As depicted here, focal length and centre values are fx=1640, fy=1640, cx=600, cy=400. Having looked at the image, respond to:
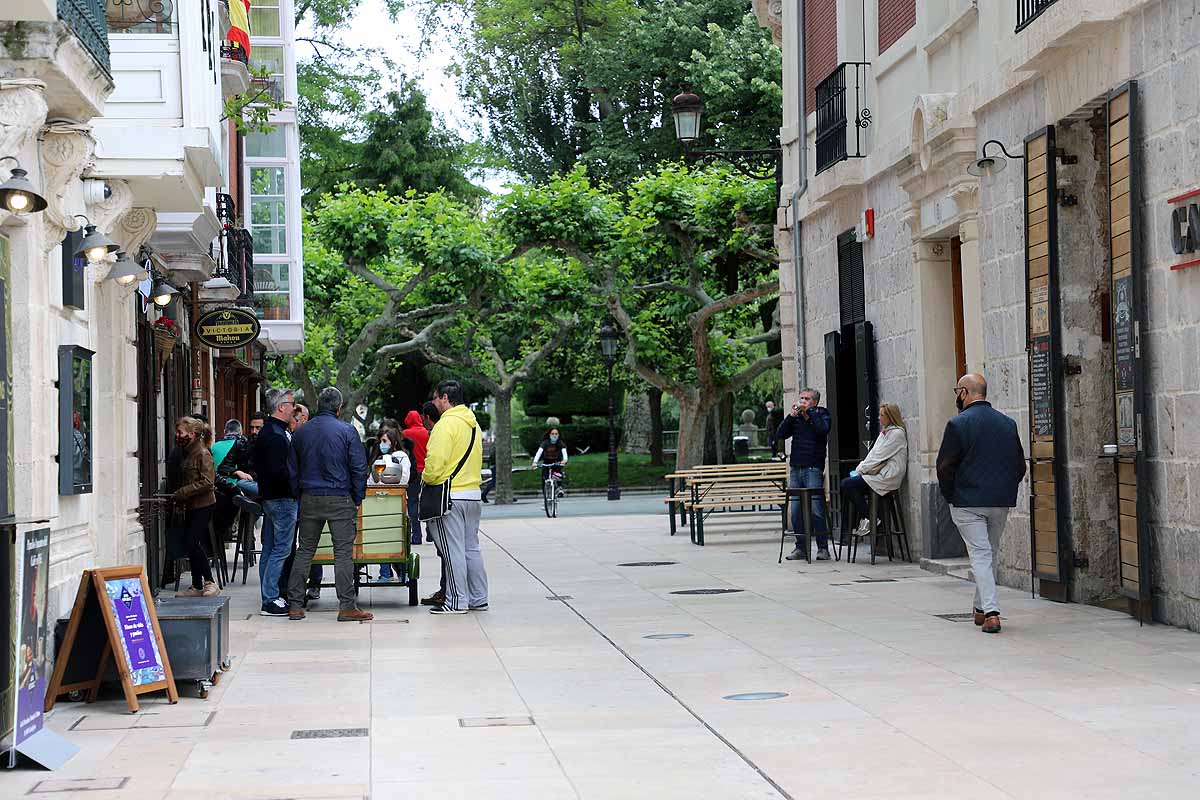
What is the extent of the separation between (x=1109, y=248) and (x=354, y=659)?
20.8 feet

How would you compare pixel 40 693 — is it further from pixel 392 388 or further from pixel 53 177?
pixel 392 388

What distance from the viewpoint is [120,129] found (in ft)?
40.0

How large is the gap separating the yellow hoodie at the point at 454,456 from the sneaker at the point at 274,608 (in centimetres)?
179

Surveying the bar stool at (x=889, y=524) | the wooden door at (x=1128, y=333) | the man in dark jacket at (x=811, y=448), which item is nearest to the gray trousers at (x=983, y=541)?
the wooden door at (x=1128, y=333)

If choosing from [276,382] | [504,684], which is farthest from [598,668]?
[276,382]

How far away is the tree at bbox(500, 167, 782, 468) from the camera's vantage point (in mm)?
31188

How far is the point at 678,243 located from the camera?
1288 inches

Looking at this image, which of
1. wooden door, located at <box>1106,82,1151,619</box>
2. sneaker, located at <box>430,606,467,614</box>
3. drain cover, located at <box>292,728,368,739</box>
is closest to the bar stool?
sneaker, located at <box>430,606,467,614</box>

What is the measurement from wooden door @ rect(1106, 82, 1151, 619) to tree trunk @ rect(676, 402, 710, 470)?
73.4 ft

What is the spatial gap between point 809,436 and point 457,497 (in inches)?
232

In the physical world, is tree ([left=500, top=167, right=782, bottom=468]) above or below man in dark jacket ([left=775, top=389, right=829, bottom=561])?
above

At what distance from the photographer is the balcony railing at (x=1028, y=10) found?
12.2m

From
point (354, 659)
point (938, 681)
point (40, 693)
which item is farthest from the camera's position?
point (354, 659)

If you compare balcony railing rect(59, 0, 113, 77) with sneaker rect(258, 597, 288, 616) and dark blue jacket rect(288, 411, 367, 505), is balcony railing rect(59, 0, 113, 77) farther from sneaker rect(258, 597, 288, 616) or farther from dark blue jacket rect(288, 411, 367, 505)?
sneaker rect(258, 597, 288, 616)
